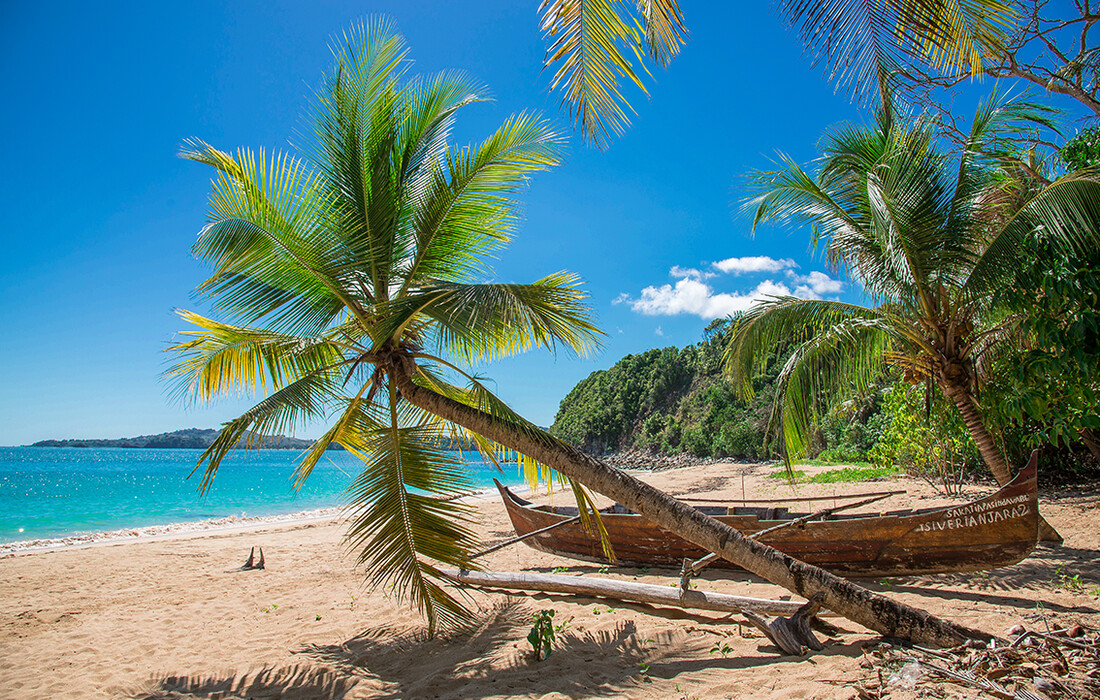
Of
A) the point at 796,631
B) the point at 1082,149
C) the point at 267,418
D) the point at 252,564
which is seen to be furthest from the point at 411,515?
the point at 1082,149

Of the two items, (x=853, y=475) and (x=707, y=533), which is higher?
(x=707, y=533)

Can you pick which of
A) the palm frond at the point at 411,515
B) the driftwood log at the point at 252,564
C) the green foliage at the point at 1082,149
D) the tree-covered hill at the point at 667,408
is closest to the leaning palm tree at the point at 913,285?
the green foliage at the point at 1082,149

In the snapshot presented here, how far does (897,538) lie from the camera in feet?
18.4

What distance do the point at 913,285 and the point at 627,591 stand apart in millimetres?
4705

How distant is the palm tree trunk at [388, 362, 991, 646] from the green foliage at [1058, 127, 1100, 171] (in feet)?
22.0

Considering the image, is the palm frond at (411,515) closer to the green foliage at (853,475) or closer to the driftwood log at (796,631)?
the driftwood log at (796,631)

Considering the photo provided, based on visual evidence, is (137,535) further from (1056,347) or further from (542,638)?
(1056,347)

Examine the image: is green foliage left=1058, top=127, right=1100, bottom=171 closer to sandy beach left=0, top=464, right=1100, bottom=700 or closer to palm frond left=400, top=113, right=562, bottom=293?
sandy beach left=0, top=464, right=1100, bottom=700

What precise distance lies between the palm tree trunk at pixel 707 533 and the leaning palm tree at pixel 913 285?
8.36 feet

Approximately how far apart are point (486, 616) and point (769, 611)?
2.87 metres

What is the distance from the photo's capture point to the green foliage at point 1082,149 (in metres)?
7.06

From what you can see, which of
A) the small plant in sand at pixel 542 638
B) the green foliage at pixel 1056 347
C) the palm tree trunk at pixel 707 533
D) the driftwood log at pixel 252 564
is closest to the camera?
the palm tree trunk at pixel 707 533

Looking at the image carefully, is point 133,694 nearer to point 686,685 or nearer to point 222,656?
point 222,656

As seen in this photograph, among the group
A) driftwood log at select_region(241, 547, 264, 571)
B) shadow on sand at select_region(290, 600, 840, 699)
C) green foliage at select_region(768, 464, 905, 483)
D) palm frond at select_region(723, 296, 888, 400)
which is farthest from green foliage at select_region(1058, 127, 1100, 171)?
driftwood log at select_region(241, 547, 264, 571)
